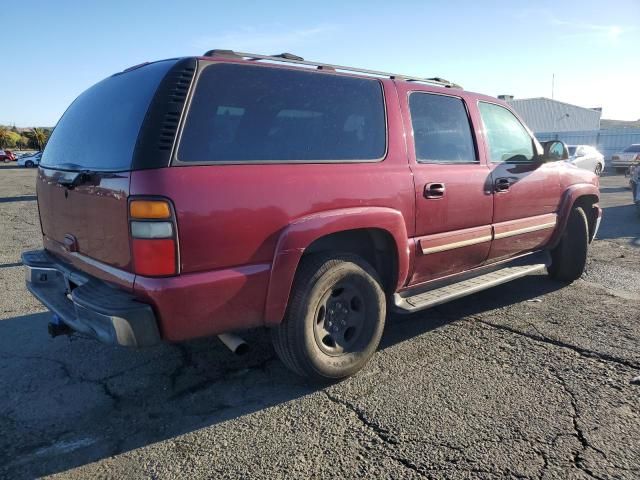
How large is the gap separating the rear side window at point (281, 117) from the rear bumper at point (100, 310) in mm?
807

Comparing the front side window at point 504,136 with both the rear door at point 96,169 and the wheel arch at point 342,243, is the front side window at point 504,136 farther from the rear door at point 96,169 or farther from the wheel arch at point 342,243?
the rear door at point 96,169

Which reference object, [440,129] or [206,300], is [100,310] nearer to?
[206,300]

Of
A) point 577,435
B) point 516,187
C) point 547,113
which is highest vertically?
point 547,113

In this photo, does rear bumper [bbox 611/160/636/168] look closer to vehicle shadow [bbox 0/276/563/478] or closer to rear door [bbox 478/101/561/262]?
rear door [bbox 478/101/561/262]

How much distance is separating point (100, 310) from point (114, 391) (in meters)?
0.95

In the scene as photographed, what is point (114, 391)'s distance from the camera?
3188 mm

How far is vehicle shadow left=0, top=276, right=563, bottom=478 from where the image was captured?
2.63 meters

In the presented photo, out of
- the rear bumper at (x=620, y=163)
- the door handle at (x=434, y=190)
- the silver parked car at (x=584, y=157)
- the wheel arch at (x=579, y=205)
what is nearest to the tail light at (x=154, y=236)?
the door handle at (x=434, y=190)

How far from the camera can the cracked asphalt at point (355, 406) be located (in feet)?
8.00

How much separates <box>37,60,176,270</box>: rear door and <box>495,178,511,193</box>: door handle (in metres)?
2.81

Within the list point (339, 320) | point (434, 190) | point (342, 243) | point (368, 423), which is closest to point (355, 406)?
point (368, 423)

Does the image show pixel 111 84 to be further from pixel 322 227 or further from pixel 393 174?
pixel 393 174

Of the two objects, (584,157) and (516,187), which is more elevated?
(516,187)

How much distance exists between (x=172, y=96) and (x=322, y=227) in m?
1.09
